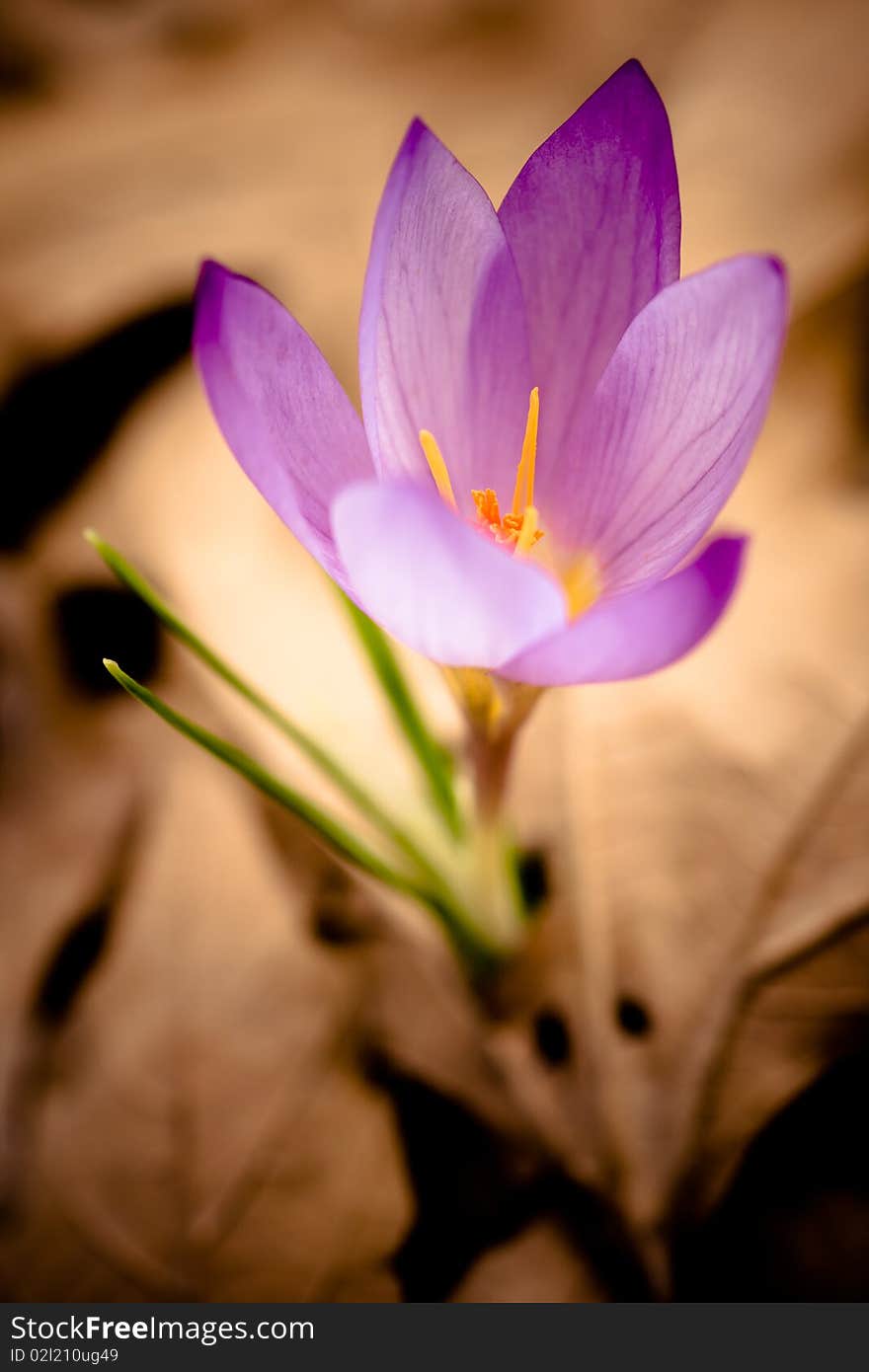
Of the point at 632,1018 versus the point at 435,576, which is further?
the point at 632,1018

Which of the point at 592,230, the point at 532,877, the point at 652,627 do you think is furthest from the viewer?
the point at 532,877

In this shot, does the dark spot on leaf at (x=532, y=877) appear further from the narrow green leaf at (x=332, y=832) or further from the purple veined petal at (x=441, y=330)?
the purple veined petal at (x=441, y=330)

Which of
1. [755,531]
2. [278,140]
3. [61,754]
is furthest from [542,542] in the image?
[278,140]

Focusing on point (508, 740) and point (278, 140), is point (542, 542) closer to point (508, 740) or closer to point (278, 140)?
point (508, 740)

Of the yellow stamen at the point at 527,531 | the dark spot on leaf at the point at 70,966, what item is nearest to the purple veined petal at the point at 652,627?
the yellow stamen at the point at 527,531

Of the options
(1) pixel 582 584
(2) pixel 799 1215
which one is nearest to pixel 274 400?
(1) pixel 582 584

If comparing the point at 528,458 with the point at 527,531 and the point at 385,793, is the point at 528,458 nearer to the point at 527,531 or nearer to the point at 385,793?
the point at 527,531
